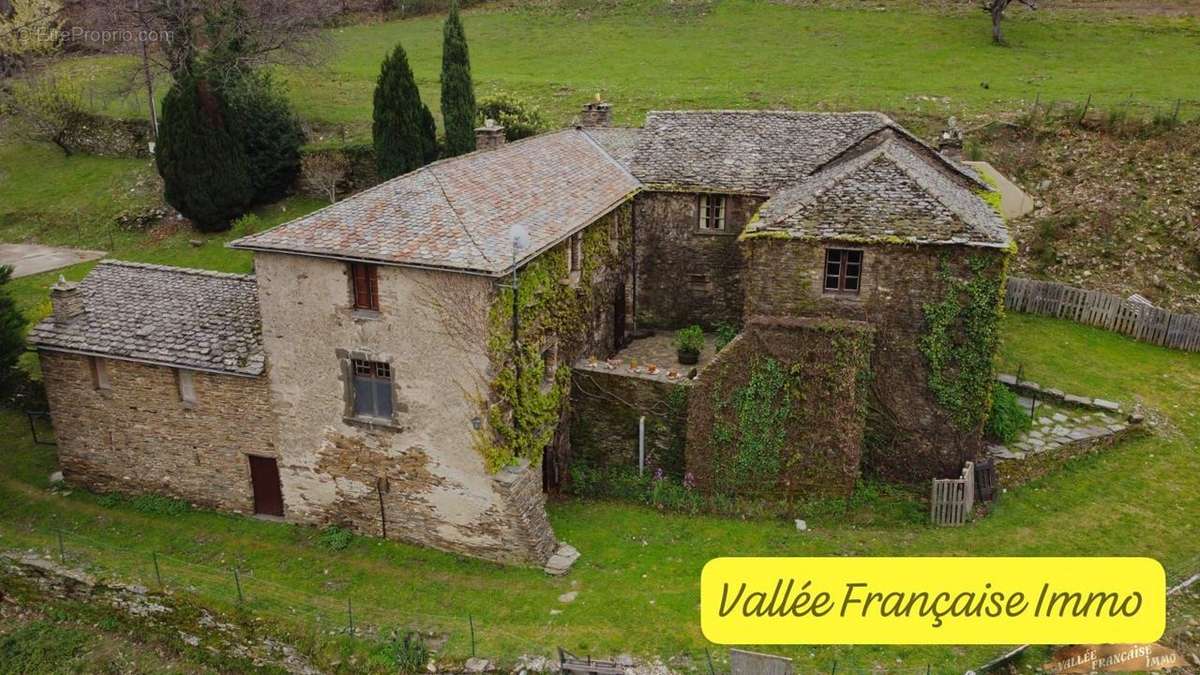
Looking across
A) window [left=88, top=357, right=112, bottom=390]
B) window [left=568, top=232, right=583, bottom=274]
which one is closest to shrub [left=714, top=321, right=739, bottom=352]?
window [left=568, top=232, right=583, bottom=274]

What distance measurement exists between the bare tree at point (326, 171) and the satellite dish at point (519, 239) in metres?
22.7

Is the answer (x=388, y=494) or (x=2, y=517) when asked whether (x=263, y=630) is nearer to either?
(x=388, y=494)

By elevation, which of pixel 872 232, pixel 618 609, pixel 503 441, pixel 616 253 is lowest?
pixel 618 609

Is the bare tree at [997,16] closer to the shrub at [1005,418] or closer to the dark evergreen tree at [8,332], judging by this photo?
the shrub at [1005,418]

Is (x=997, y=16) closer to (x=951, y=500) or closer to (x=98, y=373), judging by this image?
(x=951, y=500)

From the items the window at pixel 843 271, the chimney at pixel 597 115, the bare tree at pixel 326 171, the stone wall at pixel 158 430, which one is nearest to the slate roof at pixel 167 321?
the stone wall at pixel 158 430

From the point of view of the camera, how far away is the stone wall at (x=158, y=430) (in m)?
20.8

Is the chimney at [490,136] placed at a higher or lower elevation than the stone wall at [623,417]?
higher

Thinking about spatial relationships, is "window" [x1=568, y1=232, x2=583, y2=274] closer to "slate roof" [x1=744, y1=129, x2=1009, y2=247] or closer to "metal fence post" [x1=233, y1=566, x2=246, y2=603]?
"slate roof" [x1=744, y1=129, x2=1009, y2=247]

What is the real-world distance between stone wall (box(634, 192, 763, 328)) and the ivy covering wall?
11.3 ft

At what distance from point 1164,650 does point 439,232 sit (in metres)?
16.1

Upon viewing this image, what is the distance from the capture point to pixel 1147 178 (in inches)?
1436

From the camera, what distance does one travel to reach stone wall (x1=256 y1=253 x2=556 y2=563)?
18312 mm

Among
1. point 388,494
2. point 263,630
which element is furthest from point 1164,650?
point 263,630
